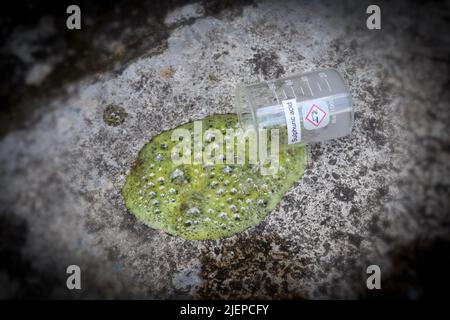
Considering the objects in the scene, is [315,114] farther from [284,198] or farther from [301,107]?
[284,198]

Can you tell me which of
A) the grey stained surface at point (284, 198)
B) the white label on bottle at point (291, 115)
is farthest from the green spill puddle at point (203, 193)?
the white label on bottle at point (291, 115)

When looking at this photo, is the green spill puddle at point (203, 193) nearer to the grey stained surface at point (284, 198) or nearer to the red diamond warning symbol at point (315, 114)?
the grey stained surface at point (284, 198)

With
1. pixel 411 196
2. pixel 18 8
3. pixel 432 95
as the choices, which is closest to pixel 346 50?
pixel 432 95

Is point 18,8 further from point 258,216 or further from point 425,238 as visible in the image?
point 425,238

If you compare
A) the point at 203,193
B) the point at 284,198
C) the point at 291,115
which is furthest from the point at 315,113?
the point at 203,193

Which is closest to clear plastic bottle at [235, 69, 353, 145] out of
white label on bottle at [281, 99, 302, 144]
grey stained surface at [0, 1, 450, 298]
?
white label on bottle at [281, 99, 302, 144]
